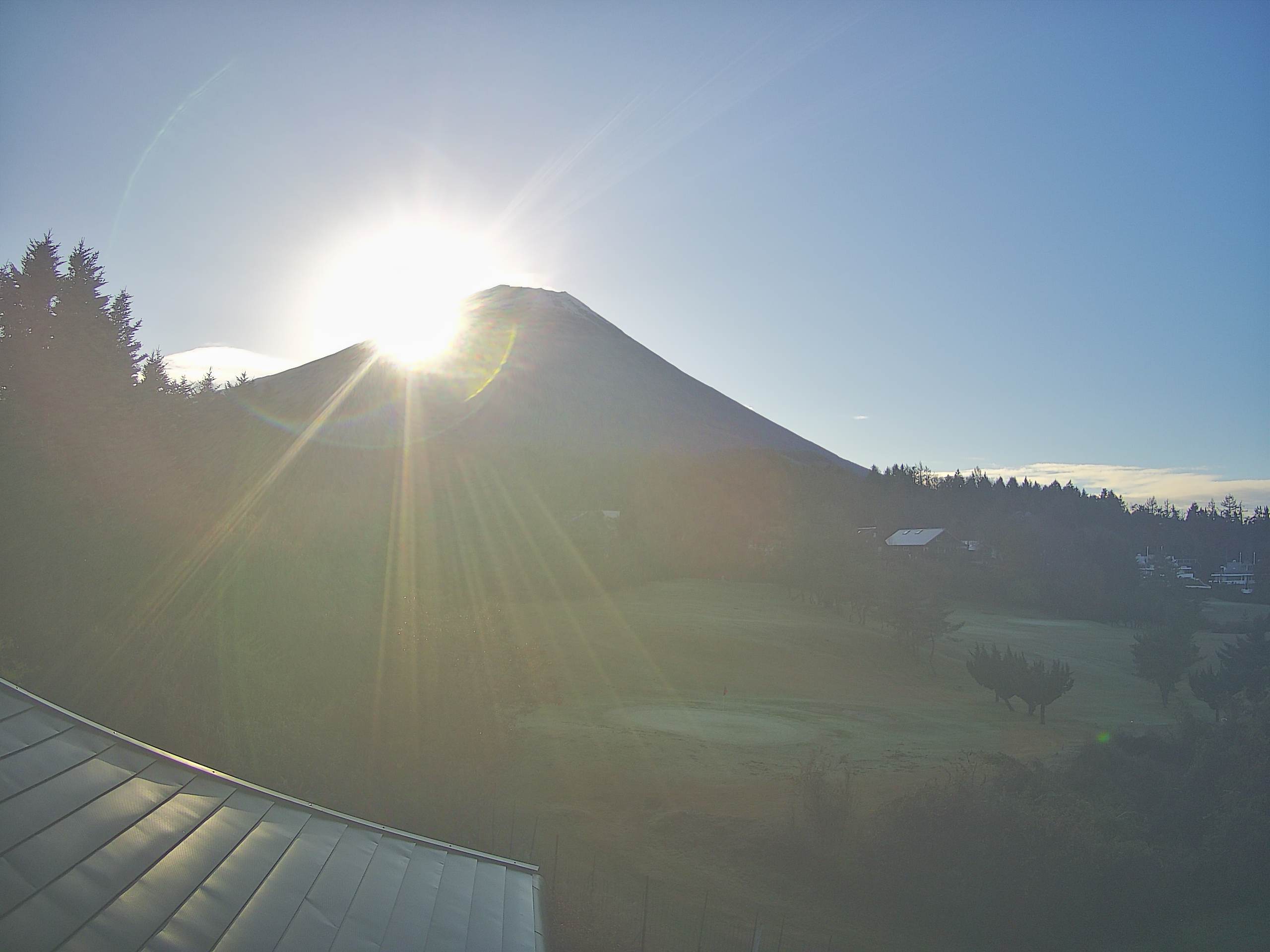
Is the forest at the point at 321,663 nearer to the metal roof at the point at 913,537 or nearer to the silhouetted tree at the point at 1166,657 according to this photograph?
the silhouetted tree at the point at 1166,657

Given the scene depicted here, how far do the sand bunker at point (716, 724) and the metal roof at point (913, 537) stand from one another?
56239mm

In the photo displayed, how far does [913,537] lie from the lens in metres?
81.2

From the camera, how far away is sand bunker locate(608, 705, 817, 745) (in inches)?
910

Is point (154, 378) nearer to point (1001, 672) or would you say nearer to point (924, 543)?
point (1001, 672)

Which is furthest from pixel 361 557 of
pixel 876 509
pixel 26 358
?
pixel 876 509

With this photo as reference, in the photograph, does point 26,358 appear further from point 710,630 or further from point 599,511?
point 599,511

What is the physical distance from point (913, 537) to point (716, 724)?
61865 mm

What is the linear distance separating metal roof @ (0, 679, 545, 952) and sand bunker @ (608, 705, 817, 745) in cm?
1697

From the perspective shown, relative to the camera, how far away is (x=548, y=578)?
50625mm

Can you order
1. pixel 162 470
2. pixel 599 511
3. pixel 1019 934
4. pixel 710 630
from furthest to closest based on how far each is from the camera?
pixel 599 511 < pixel 710 630 < pixel 162 470 < pixel 1019 934

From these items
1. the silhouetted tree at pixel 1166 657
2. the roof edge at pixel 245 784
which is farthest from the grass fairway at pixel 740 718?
the roof edge at pixel 245 784

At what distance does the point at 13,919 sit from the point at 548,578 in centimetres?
4698

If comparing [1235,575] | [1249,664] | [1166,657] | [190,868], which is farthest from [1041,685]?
[1235,575]

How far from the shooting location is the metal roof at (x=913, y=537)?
78.7 m
